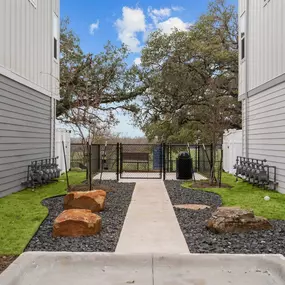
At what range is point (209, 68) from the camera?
18.5 metres

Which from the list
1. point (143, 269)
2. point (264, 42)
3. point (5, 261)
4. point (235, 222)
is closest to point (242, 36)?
point (264, 42)

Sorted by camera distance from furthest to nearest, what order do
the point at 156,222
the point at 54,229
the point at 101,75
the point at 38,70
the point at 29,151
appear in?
1. the point at 101,75
2. the point at 38,70
3. the point at 29,151
4. the point at 156,222
5. the point at 54,229

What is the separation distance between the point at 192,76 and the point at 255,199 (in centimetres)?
1185

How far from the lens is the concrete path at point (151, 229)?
4074mm

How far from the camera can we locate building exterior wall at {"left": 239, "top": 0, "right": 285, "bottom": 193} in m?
8.37

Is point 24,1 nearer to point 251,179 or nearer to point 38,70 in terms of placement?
point 38,70

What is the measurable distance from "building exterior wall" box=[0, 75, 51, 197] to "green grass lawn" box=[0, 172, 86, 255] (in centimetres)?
44

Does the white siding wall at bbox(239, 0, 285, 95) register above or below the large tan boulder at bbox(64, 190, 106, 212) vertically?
above

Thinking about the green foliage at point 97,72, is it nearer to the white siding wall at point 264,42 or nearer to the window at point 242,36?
the window at point 242,36

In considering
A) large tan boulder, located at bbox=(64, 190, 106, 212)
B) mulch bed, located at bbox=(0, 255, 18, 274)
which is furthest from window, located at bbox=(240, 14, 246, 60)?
mulch bed, located at bbox=(0, 255, 18, 274)

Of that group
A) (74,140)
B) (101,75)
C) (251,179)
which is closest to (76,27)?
(101,75)

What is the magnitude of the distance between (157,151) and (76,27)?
8240 millimetres

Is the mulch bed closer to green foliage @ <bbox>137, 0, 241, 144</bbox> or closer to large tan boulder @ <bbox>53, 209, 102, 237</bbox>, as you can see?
large tan boulder @ <bbox>53, 209, 102, 237</bbox>

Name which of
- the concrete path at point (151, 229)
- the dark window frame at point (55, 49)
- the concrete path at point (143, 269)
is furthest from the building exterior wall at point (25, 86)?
the concrete path at point (143, 269)
